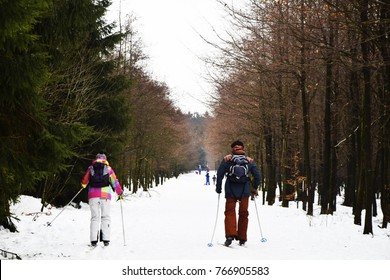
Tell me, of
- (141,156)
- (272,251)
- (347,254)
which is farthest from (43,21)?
(141,156)

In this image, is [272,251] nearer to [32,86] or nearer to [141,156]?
[32,86]

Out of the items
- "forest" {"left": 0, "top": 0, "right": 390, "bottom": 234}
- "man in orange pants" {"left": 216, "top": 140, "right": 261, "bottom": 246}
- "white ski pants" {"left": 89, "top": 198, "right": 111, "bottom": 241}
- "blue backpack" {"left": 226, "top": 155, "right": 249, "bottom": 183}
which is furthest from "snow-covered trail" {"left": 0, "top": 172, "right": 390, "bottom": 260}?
"blue backpack" {"left": 226, "top": 155, "right": 249, "bottom": 183}

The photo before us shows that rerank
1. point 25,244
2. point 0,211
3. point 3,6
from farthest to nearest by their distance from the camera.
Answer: point 25,244 → point 0,211 → point 3,6

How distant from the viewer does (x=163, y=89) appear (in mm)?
34562

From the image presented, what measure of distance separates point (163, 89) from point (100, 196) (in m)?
26.0

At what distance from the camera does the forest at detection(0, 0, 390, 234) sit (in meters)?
6.54

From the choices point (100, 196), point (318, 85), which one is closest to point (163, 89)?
point (318, 85)

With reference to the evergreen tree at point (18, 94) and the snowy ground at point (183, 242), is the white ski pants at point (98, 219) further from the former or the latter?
the evergreen tree at point (18, 94)

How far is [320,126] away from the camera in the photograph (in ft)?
79.4

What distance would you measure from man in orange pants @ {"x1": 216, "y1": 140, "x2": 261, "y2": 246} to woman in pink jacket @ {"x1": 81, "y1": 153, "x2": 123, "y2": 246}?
2.46 metres

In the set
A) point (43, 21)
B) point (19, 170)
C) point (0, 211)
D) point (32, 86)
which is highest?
point (43, 21)

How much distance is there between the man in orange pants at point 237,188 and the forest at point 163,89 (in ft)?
9.57

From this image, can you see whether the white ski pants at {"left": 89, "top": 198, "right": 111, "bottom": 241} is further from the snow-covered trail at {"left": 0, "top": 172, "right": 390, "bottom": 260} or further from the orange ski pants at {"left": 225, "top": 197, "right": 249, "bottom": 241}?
the orange ski pants at {"left": 225, "top": 197, "right": 249, "bottom": 241}

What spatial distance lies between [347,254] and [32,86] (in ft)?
21.7
